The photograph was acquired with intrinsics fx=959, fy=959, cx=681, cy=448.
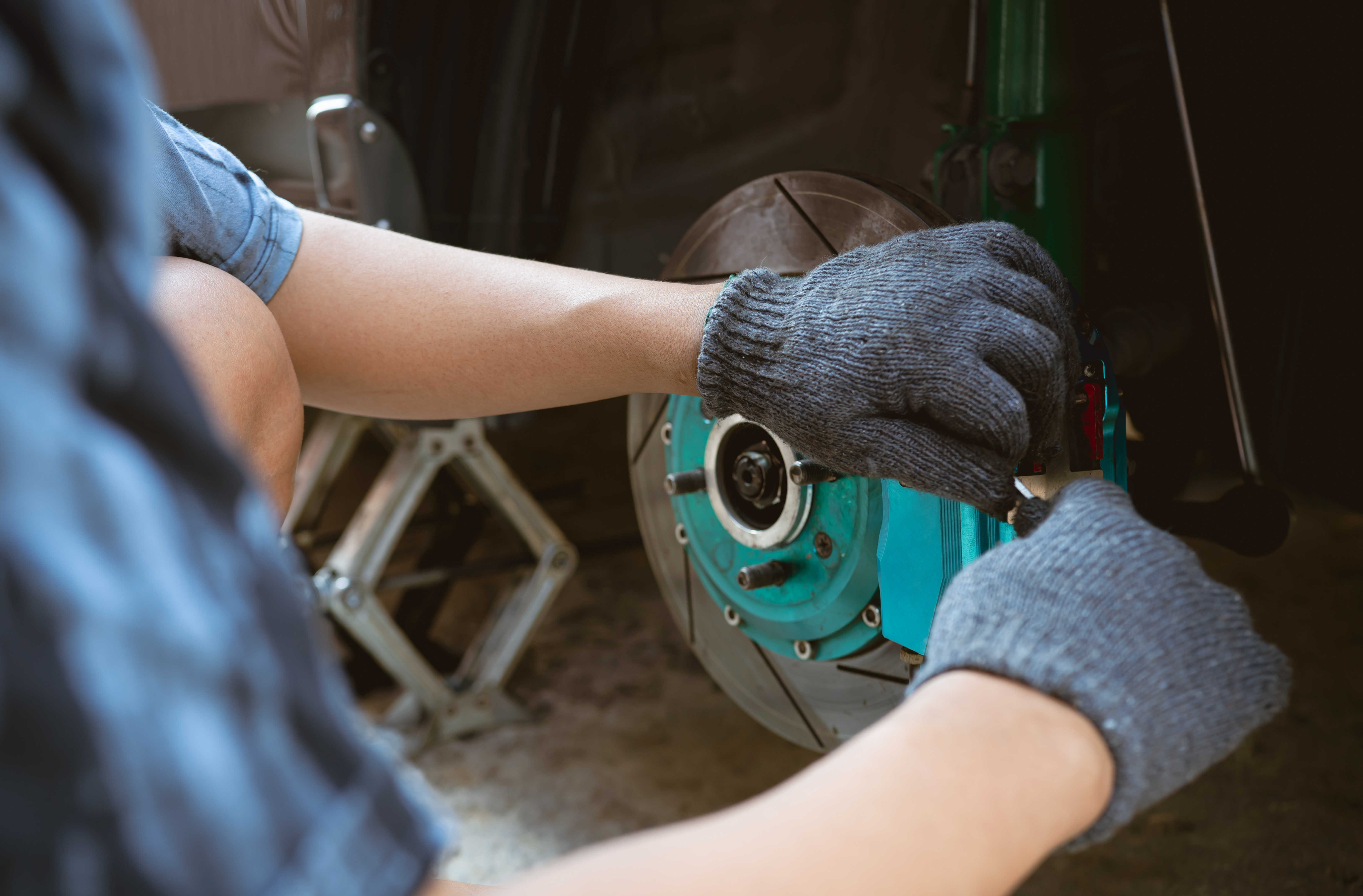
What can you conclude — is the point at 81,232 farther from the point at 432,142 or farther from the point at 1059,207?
the point at 432,142

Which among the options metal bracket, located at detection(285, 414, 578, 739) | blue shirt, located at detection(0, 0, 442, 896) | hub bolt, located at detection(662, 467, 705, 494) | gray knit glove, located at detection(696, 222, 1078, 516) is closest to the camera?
blue shirt, located at detection(0, 0, 442, 896)

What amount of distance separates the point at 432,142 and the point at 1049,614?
0.98 m

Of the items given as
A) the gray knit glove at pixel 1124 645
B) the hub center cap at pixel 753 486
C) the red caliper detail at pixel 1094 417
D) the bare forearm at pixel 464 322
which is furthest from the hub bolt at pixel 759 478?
the gray knit glove at pixel 1124 645

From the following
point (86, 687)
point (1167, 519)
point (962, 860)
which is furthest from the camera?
point (1167, 519)

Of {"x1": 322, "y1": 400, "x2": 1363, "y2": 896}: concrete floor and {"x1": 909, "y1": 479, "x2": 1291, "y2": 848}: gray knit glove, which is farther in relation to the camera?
{"x1": 322, "y1": 400, "x2": 1363, "y2": 896}: concrete floor

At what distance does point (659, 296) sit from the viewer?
791mm

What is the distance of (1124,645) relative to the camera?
0.44 metres

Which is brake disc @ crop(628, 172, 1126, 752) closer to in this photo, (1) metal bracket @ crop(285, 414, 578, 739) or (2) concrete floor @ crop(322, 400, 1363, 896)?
(2) concrete floor @ crop(322, 400, 1363, 896)

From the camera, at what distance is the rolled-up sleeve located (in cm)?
73

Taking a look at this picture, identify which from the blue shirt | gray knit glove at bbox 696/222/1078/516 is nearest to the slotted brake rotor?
gray knit glove at bbox 696/222/1078/516

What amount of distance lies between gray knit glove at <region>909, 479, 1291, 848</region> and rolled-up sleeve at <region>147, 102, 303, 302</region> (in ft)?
2.01

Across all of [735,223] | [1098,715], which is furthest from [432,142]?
[1098,715]

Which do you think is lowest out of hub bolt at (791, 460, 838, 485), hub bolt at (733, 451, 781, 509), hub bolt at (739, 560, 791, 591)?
hub bolt at (739, 560, 791, 591)

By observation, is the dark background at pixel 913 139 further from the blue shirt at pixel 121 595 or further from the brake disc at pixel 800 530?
the blue shirt at pixel 121 595
